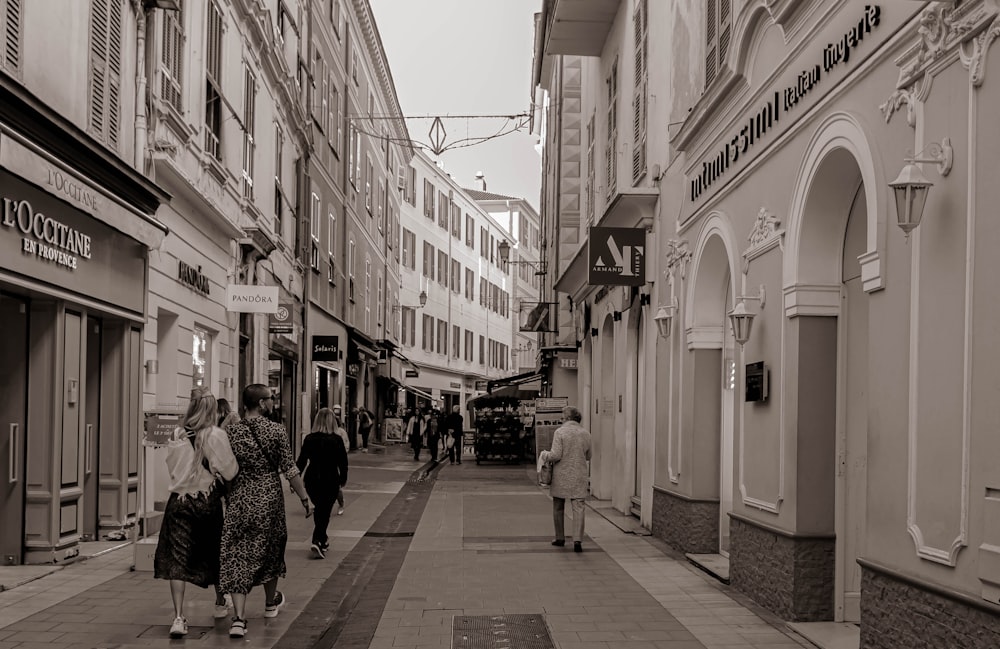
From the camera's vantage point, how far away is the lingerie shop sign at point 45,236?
9.34 metres

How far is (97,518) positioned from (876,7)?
915 centimetres

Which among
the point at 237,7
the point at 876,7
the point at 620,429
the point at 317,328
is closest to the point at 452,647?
the point at 876,7

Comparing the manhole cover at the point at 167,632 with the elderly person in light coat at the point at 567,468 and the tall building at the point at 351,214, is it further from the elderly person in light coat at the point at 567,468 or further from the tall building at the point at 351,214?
the tall building at the point at 351,214

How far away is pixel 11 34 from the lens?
952cm

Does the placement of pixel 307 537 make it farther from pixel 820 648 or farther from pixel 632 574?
pixel 820 648

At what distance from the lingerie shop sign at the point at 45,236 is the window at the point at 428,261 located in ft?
143

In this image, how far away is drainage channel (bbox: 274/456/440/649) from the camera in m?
8.20

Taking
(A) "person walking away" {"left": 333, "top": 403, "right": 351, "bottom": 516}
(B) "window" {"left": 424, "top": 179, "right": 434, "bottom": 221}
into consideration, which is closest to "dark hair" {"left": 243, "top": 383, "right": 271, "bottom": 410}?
(A) "person walking away" {"left": 333, "top": 403, "right": 351, "bottom": 516}

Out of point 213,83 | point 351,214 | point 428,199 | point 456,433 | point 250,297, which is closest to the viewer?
point 213,83

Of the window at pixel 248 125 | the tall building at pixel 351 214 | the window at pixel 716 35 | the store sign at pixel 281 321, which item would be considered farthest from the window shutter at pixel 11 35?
the tall building at pixel 351 214

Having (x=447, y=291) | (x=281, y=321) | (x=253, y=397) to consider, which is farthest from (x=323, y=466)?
(x=447, y=291)

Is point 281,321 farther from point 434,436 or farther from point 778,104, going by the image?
point 778,104

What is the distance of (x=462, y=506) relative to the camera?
18.6m

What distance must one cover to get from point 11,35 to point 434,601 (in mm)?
5784
